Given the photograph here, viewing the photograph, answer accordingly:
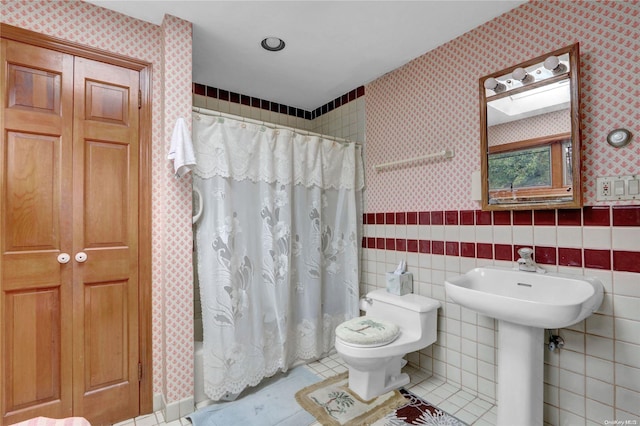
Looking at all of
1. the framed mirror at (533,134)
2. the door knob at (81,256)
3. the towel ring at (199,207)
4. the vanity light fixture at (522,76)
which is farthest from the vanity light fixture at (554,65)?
the door knob at (81,256)

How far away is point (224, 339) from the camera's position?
6.13 ft

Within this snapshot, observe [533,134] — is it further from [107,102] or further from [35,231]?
[35,231]

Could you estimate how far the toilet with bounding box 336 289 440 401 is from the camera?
5.81 feet

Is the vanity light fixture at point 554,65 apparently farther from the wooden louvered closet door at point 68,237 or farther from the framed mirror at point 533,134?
the wooden louvered closet door at point 68,237

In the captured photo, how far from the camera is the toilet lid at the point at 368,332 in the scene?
5.79 feet

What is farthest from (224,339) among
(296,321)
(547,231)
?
(547,231)

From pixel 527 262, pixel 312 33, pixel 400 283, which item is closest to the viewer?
pixel 527 262

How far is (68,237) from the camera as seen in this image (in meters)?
1.62

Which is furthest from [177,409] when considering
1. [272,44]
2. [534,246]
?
[272,44]

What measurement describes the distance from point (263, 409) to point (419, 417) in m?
0.91

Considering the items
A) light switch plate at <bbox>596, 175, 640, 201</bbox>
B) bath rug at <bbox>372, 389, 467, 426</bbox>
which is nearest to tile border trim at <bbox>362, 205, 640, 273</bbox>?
light switch plate at <bbox>596, 175, 640, 201</bbox>

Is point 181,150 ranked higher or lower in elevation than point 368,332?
higher

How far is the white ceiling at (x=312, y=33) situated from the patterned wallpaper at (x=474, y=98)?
0.12 metres

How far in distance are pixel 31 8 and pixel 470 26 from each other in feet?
8.00
